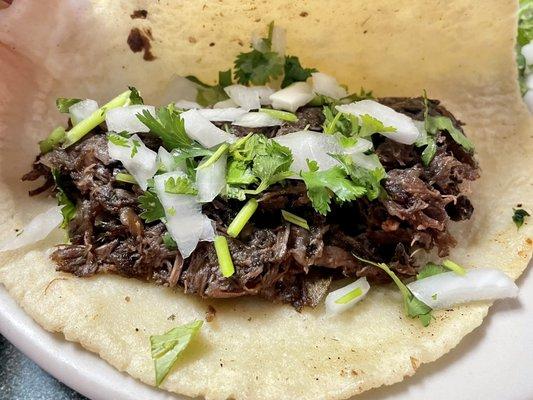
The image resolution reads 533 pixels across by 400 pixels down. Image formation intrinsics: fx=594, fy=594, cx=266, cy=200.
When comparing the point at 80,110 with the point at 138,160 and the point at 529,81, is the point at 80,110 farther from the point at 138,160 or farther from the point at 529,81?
the point at 529,81

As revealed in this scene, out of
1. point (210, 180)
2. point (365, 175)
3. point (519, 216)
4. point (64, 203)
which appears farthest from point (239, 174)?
point (519, 216)

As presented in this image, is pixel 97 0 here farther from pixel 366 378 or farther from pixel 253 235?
pixel 366 378

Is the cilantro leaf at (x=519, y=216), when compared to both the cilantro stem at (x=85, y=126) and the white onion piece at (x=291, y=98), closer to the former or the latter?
the white onion piece at (x=291, y=98)

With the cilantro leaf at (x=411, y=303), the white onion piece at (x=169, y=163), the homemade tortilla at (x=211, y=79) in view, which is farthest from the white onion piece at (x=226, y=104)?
the cilantro leaf at (x=411, y=303)

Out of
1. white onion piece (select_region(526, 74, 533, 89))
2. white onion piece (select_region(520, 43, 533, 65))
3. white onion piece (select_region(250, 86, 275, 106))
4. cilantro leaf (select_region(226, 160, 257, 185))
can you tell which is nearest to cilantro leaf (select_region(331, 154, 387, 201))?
cilantro leaf (select_region(226, 160, 257, 185))

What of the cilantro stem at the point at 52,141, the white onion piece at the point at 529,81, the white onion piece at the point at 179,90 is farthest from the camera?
the white onion piece at the point at 529,81

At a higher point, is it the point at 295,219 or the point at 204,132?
the point at 204,132
